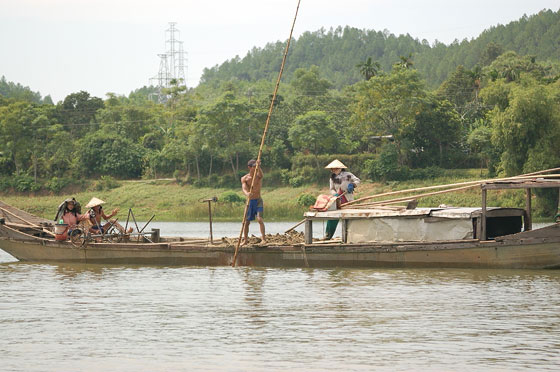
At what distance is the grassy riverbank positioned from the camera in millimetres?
43406

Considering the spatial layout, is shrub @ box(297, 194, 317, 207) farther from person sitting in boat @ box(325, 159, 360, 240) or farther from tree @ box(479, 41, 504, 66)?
tree @ box(479, 41, 504, 66)

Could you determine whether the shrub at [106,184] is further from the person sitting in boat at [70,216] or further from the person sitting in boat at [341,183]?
the person sitting in boat at [341,183]

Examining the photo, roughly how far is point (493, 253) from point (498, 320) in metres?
4.19

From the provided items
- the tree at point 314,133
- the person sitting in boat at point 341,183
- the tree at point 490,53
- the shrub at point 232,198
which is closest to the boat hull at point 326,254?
the person sitting in boat at point 341,183

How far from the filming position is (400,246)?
1603 cm

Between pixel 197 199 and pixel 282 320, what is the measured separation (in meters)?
41.6

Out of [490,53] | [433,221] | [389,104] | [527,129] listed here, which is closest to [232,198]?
[389,104]

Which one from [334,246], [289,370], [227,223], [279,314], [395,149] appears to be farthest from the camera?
[395,149]

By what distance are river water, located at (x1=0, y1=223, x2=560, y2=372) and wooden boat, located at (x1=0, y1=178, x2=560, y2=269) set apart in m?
0.26

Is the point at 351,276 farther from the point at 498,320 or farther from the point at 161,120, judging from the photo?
the point at 161,120

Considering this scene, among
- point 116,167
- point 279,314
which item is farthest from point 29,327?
point 116,167

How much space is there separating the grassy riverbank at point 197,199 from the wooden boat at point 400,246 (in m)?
24.1

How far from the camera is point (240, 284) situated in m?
15.5

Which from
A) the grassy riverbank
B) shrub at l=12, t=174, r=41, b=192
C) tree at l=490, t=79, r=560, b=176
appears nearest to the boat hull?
the grassy riverbank
